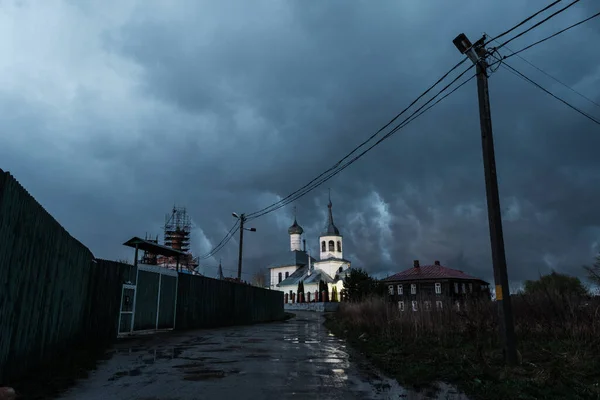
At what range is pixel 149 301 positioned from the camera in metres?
16.7

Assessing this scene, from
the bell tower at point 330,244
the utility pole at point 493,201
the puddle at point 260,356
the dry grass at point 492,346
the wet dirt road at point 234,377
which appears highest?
the bell tower at point 330,244

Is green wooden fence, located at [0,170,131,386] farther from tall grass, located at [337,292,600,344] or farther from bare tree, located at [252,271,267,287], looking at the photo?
bare tree, located at [252,271,267,287]

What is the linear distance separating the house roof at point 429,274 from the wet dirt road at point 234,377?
5348 centimetres

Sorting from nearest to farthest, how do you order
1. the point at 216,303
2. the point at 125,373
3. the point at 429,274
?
1. the point at 125,373
2. the point at 216,303
3. the point at 429,274

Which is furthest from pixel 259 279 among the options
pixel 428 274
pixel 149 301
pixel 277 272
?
pixel 149 301

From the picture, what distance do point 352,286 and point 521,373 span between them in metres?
40.2

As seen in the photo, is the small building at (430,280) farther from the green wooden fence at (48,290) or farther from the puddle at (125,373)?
the puddle at (125,373)

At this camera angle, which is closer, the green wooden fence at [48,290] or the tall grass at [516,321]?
the green wooden fence at [48,290]

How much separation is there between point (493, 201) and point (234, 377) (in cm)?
640

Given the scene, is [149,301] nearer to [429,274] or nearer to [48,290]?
[48,290]

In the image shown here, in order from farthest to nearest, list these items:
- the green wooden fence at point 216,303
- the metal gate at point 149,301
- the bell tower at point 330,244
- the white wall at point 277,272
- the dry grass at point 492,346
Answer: the white wall at point 277,272 → the bell tower at point 330,244 → the green wooden fence at point 216,303 → the metal gate at point 149,301 → the dry grass at point 492,346

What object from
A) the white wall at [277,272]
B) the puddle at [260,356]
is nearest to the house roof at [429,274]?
the white wall at [277,272]

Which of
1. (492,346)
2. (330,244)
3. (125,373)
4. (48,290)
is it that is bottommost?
(125,373)

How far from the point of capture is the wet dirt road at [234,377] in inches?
235
